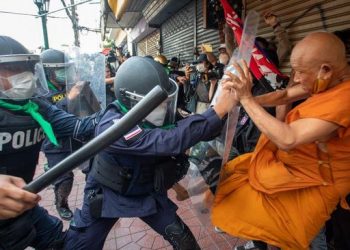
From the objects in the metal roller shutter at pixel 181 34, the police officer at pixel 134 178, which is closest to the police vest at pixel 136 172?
the police officer at pixel 134 178

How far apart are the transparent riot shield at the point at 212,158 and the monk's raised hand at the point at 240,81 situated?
8cm

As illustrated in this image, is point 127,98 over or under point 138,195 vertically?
over

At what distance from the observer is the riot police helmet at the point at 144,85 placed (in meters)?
1.87

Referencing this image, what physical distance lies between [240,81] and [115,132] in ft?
3.12

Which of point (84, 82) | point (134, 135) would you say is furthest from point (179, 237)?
point (84, 82)

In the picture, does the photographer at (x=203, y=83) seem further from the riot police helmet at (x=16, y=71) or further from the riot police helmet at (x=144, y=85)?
the riot police helmet at (x=16, y=71)

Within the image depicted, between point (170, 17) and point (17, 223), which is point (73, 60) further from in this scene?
point (170, 17)

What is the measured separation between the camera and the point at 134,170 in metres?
1.98

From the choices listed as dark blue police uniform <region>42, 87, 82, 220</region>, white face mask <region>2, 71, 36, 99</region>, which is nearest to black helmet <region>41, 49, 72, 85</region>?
dark blue police uniform <region>42, 87, 82, 220</region>

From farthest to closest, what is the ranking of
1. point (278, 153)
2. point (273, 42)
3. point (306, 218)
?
point (273, 42) → point (278, 153) → point (306, 218)

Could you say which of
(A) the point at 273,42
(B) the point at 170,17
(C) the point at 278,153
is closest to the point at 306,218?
(C) the point at 278,153

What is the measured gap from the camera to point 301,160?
168 cm

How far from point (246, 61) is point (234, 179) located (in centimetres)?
74

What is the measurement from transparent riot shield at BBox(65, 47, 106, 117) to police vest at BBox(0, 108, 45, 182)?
182 cm
